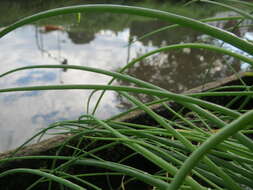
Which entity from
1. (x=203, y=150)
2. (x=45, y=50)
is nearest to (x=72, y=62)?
(x=45, y=50)

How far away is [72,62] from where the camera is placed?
1232 millimetres

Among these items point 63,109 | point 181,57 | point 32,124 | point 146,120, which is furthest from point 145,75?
point 146,120

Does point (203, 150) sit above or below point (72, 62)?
above

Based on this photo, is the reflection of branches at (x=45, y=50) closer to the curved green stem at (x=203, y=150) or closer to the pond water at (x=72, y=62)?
the pond water at (x=72, y=62)

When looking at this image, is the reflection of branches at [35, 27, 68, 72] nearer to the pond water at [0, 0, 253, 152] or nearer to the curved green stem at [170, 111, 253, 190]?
Result: the pond water at [0, 0, 253, 152]

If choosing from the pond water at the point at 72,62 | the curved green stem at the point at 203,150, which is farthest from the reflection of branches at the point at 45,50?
the curved green stem at the point at 203,150

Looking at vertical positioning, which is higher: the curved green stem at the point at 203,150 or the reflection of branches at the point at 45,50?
the curved green stem at the point at 203,150

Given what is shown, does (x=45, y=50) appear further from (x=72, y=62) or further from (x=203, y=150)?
(x=203, y=150)

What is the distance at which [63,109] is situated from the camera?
88 cm

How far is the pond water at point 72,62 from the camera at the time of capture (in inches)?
32.7

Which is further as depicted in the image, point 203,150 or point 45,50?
point 45,50

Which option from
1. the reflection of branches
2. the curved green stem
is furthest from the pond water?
the curved green stem

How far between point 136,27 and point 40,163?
1941mm

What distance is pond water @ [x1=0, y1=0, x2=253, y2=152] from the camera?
0.83 m
